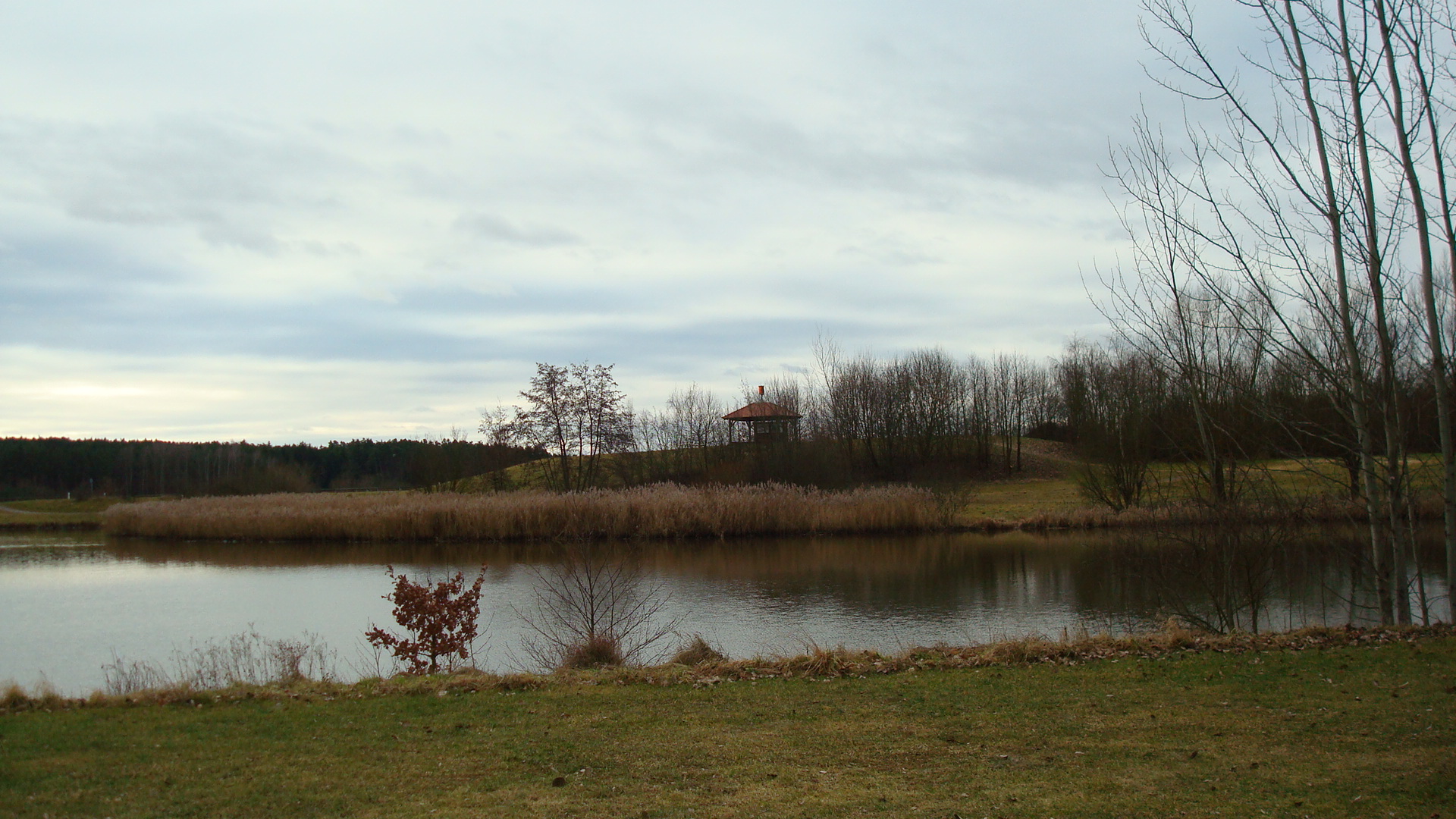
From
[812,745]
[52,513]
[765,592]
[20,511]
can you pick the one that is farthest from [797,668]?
[20,511]

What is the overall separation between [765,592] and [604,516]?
478 inches

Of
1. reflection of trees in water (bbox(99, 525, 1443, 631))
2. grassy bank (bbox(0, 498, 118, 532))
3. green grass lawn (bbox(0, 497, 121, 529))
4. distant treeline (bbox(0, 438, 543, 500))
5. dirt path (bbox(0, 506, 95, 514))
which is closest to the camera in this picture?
reflection of trees in water (bbox(99, 525, 1443, 631))

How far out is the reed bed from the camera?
1153 inches

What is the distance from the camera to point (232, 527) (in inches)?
1309

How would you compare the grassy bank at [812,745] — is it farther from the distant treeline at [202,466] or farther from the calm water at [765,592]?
the distant treeline at [202,466]

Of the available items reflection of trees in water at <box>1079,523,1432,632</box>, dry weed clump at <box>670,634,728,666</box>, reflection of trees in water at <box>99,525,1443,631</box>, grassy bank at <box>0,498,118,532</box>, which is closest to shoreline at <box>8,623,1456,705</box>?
dry weed clump at <box>670,634,728,666</box>

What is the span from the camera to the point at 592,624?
11586 mm

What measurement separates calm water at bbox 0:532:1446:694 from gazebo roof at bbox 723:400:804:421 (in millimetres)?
18506

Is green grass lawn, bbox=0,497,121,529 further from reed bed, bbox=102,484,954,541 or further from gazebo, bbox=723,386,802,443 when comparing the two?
gazebo, bbox=723,386,802,443

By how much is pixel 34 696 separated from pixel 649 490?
23.9 m

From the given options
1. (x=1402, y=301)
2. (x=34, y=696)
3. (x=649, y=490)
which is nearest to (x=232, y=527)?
(x=649, y=490)

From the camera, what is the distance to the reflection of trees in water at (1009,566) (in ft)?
36.8

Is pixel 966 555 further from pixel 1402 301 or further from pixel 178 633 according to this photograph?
pixel 178 633

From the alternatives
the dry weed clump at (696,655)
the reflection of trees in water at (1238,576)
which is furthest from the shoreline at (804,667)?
the reflection of trees in water at (1238,576)
